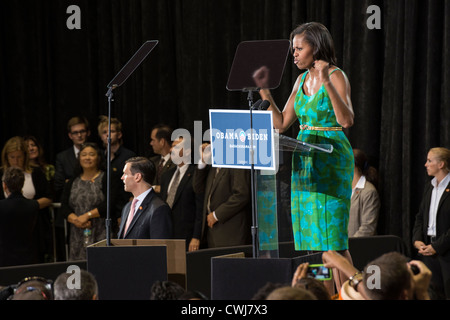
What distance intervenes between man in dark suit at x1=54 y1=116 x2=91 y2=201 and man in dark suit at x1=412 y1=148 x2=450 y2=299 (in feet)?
10.3

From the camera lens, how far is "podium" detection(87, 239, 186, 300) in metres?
3.26

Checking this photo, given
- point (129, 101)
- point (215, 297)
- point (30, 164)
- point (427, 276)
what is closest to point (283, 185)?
point (215, 297)

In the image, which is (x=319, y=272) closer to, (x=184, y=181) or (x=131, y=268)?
(x=131, y=268)

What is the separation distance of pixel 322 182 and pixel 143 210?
3.84ft

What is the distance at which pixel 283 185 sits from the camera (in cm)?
338

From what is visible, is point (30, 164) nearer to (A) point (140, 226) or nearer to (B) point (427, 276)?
(A) point (140, 226)

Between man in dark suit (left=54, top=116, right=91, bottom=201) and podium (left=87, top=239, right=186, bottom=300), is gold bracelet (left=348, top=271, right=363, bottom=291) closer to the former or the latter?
podium (left=87, top=239, right=186, bottom=300)

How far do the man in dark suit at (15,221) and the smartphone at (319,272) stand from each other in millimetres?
2894

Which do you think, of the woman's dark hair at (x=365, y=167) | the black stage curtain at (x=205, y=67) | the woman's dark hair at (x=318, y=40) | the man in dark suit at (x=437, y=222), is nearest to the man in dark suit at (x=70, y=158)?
the black stage curtain at (x=205, y=67)

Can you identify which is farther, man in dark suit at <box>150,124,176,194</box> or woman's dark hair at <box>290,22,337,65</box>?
man in dark suit at <box>150,124,176,194</box>

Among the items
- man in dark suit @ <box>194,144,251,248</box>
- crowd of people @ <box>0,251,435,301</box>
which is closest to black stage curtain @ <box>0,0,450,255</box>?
man in dark suit @ <box>194,144,251,248</box>

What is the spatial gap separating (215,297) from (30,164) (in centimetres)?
384

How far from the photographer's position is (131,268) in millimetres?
3301

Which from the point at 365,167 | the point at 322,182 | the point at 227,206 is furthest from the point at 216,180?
the point at 322,182
